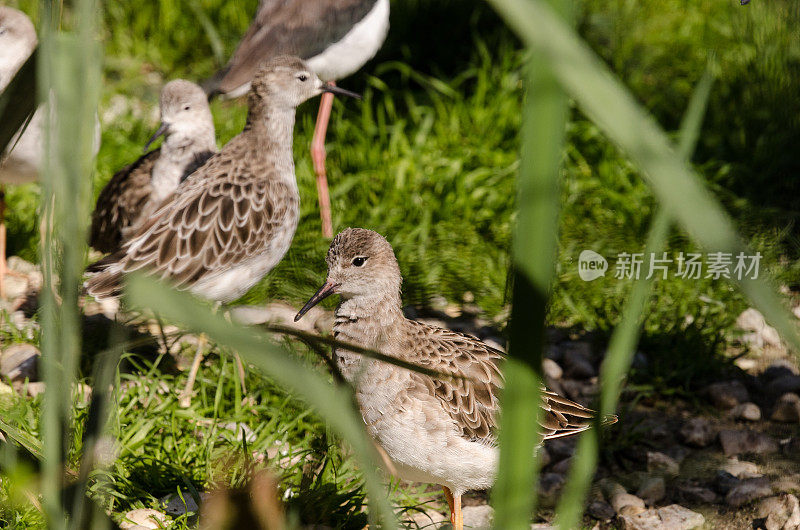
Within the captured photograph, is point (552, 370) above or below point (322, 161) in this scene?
below

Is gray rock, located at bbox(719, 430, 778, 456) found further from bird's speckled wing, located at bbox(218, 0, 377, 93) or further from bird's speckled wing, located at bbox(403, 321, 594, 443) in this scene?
bird's speckled wing, located at bbox(218, 0, 377, 93)

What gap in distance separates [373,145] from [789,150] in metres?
2.50

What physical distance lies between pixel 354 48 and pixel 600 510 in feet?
10.8

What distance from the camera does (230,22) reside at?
6648 mm

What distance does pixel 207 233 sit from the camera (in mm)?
3834

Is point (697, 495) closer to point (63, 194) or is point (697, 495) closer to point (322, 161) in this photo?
point (322, 161)

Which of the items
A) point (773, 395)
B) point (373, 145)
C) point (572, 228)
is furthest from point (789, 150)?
point (373, 145)

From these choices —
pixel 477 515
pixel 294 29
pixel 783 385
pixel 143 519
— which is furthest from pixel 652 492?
pixel 294 29

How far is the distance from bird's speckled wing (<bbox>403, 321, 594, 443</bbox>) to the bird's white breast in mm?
2794

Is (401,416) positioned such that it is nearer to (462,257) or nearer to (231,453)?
(231,453)

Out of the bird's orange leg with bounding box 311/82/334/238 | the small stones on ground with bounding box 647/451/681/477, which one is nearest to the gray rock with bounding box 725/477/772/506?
the small stones on ground with bounding box 647/451/681/477

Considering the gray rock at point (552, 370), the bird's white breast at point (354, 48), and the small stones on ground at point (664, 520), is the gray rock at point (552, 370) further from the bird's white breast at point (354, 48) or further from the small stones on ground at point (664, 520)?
the bird's white breast at point (354, 48)

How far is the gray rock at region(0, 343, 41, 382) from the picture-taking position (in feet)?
12.4

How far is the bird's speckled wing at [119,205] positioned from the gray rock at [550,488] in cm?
216
